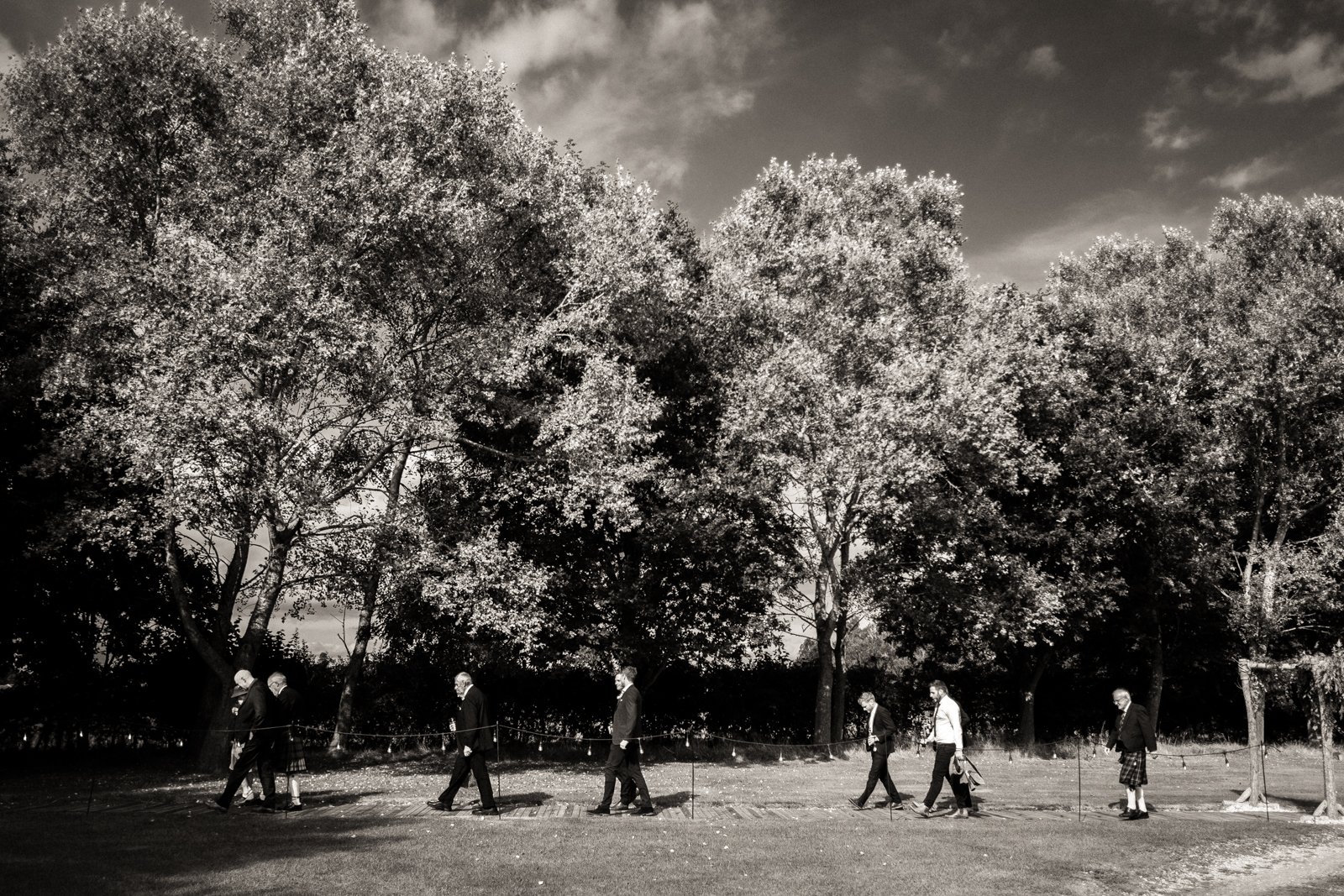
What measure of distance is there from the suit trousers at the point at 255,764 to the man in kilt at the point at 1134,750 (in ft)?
41.8

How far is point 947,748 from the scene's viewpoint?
50.5 ft

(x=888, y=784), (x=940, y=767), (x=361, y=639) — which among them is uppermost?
(x=361, y=639)

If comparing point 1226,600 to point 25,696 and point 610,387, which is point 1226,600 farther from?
point 25,696

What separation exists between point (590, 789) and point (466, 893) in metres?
9.94

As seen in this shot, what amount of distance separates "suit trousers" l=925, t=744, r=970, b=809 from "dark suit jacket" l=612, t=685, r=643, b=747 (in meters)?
→ 4.79

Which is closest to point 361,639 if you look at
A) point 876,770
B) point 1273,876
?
point 876,770

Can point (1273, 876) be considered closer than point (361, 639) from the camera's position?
Yes

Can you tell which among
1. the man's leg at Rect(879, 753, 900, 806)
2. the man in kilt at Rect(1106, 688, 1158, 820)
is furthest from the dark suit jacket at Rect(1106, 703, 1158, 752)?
the man's leg at Rect(879, 753, 900, 806)

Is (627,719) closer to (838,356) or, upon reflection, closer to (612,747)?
(612,747)

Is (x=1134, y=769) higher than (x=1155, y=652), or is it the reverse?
(x=1155, y=652)

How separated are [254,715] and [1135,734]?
529 inches

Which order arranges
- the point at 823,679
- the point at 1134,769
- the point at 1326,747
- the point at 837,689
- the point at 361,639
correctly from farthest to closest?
1. the point at 837,689
2. the point at 823,679
3. the point at 361,639
4. the point at 1326,747
5. the point at 1134,769

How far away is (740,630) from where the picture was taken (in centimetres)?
2897

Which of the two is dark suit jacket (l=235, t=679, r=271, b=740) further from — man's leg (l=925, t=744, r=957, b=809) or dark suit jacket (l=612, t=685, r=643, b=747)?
man's leg (l=925, t=744, r=957, b=809)
